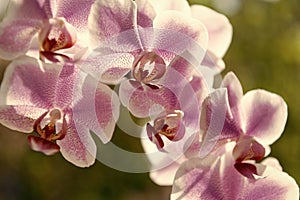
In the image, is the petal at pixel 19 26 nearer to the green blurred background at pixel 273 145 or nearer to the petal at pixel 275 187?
the petal at pixel 275 187

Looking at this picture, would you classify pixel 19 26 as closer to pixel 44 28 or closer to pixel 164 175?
pixel 44 28

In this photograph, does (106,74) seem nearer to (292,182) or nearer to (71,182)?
(292,182)

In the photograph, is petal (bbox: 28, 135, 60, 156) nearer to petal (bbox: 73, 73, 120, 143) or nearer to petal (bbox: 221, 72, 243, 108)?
petal (bbox: 73, 73, 120, 143)

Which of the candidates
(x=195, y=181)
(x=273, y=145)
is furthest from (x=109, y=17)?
(x=273, y=145)

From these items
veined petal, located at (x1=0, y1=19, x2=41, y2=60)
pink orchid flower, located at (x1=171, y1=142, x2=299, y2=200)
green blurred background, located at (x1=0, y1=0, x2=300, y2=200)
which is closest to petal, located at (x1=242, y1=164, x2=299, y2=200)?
pink orchid flower, located at (x1=171, y1=142, x2=299, y2=200)

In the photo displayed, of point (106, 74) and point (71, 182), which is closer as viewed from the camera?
point (106, 74)

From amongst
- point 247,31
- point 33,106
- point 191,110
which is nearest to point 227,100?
point 191,110
